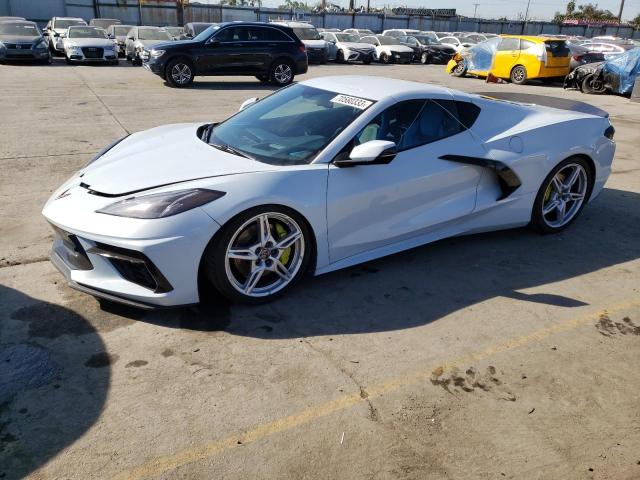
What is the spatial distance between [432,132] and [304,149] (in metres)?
1.10

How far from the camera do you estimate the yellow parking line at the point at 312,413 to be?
2422 mm

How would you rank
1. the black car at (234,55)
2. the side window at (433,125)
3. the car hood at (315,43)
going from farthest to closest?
1. the car hood at (315,43)
2. the black car at (234,55)
3. the side window at (433,125)

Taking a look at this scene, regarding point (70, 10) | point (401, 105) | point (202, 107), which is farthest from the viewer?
point (70, 10)

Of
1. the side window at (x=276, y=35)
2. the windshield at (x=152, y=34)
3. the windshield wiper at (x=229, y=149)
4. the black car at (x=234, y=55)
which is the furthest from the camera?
the windshield at (x=152, y=34)

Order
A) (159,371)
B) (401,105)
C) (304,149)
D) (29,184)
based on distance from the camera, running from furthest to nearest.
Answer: (29,184) < (401,105) < (304,149) < (159,371)

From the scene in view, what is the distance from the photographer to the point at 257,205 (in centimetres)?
347

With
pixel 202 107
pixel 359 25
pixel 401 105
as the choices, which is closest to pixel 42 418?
pixel 401 105

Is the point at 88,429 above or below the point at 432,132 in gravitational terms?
below

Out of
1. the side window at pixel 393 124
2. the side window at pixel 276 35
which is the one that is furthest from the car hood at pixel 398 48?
the side window at pixel 393 124

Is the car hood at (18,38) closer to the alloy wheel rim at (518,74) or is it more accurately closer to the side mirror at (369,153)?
the alloy wheel rim at (518,74)

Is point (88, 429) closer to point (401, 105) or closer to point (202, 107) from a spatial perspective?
point (401, 105)

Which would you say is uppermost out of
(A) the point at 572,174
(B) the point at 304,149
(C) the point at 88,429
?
(B) the point at 304,149

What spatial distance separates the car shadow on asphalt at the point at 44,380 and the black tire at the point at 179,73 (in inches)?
476

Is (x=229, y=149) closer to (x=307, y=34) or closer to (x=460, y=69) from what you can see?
(x=460, y=69)
